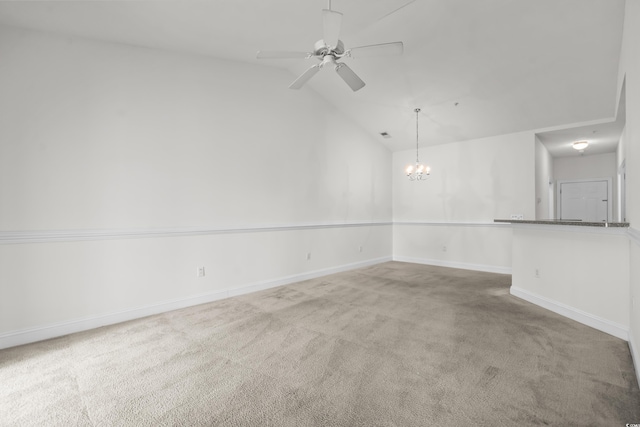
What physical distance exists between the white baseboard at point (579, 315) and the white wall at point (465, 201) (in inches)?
78.5

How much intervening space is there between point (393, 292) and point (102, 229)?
12.2 ft

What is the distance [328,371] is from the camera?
7.04 feet

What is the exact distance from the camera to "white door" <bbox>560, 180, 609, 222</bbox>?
6730 millimetres

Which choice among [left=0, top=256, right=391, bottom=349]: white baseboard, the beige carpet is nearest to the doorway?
the beige carpet

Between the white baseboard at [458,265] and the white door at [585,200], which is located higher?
the white door at [585,200]

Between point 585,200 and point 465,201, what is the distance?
3.47 meters

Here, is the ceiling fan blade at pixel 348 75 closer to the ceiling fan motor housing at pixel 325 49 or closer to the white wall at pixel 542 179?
the ceiling fan motor housing at pixel 325 49

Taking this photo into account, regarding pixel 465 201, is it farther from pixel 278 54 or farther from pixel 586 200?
pixel 278 54

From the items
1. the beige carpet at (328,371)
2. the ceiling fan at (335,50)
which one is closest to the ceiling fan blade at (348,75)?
the ceiling fan at (335,50)

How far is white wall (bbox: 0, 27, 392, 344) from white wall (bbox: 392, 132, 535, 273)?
274 centimetres

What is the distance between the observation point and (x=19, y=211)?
2654 millimetres

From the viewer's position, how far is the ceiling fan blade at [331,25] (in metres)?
2.05

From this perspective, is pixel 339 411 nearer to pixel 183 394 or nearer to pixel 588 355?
pixel 183 394

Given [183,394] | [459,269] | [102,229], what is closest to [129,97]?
[102,229]
